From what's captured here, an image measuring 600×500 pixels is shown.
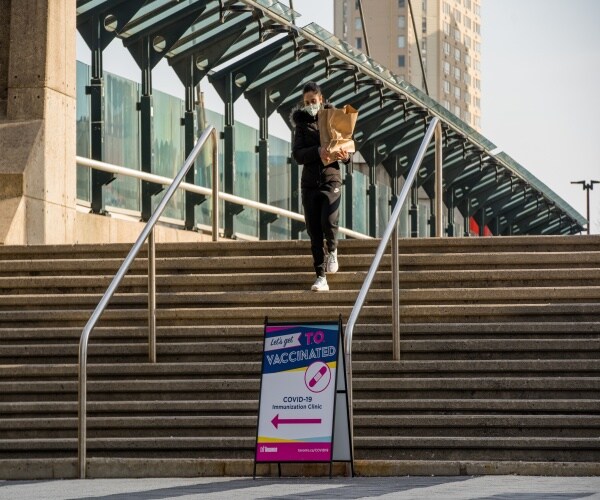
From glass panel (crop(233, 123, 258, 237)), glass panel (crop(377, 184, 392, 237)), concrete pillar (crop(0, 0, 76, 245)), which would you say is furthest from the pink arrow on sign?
glass panel (crop(377, 184, 392, 237))

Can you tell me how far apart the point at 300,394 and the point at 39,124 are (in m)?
6.16

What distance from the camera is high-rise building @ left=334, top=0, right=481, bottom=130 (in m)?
157

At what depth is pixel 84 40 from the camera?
60.4 feet

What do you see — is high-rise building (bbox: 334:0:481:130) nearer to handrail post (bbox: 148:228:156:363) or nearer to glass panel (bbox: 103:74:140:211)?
glass panel (bbox: 103:74:140:211)

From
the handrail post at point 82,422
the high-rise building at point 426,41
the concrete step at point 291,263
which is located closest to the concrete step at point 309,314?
the concrete step at point 291,263

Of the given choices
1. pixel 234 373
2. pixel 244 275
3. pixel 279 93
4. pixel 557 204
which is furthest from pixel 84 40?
pixel 557 204

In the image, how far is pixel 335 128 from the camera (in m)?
12.7

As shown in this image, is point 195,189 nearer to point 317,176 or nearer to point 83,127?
point 83,127

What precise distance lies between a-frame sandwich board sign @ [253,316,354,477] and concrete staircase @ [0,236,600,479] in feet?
1.28

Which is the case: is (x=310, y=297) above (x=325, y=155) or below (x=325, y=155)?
below

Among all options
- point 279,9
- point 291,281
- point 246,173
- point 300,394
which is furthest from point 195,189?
point 300,394

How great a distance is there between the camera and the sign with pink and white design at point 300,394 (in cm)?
947

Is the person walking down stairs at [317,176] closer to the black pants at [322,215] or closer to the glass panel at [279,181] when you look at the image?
the black pants at [322,215]

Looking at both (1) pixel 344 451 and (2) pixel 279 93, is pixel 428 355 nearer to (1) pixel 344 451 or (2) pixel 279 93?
(1) pixel 344 451
